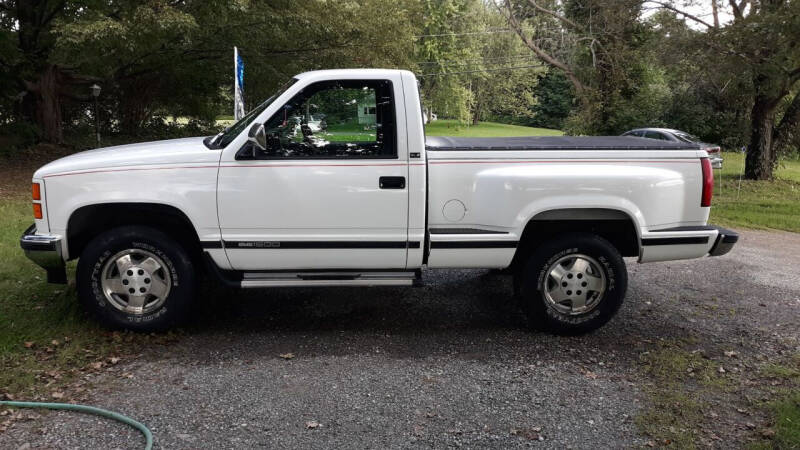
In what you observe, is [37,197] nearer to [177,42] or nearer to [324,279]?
[324,279]

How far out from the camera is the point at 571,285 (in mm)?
5066

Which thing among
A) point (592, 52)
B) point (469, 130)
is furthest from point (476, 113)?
point (592, 52)

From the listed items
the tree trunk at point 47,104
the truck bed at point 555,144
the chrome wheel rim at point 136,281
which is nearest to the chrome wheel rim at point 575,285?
the truck bed at point 555,144

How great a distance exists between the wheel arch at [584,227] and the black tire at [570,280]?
0.44 feet

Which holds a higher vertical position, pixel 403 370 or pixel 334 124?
pixel 334 124

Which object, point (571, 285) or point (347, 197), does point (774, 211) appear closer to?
point (571, 285)

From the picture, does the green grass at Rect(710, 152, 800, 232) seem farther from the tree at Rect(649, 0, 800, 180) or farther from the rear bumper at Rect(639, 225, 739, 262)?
the rear bumper at Rect(639, 225, 739, 262)

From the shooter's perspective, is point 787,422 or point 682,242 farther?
point 682,242

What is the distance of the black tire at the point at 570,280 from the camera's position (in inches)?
197

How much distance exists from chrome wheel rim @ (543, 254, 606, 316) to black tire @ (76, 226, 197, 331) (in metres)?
2.83

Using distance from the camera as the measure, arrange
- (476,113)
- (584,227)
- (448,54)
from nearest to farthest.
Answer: (584,227) → (448,54) → (476,113)

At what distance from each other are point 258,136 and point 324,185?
60 cm

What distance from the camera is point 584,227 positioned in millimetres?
5211

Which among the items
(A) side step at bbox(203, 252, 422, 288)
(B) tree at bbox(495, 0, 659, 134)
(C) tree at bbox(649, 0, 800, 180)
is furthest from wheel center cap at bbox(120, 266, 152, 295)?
(B) tree at bbox(495, 0, 659, 134)
